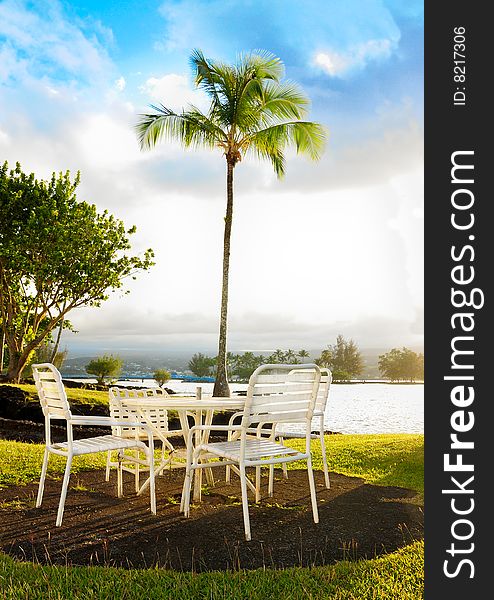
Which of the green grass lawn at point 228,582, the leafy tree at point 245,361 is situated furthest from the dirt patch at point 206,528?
the leafy tree at point 245,361

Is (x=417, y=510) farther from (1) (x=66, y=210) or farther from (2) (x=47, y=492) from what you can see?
(1) (x=66, y=210)

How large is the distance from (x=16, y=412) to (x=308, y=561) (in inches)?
480

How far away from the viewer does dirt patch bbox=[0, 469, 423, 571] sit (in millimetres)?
3676

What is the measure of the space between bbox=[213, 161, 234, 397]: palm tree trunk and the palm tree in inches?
1.0

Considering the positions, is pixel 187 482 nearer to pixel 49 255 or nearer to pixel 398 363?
pixel 49 255

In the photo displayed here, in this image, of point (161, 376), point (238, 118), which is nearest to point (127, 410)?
point (238, 118)

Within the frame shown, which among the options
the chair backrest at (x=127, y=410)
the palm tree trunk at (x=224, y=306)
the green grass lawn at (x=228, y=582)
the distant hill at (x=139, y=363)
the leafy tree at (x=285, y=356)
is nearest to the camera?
the green grass lawn at (x=228, y=582)

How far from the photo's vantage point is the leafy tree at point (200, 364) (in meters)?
35.8

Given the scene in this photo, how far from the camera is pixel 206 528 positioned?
426 cm

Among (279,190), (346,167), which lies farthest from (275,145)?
(346,167)

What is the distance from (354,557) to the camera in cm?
370

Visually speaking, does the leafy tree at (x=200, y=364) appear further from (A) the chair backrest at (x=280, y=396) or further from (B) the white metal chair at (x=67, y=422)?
(A) the chair backrest at (x=280, y=396)

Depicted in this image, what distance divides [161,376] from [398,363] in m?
21.0

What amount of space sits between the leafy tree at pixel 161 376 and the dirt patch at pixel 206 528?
23363mm
